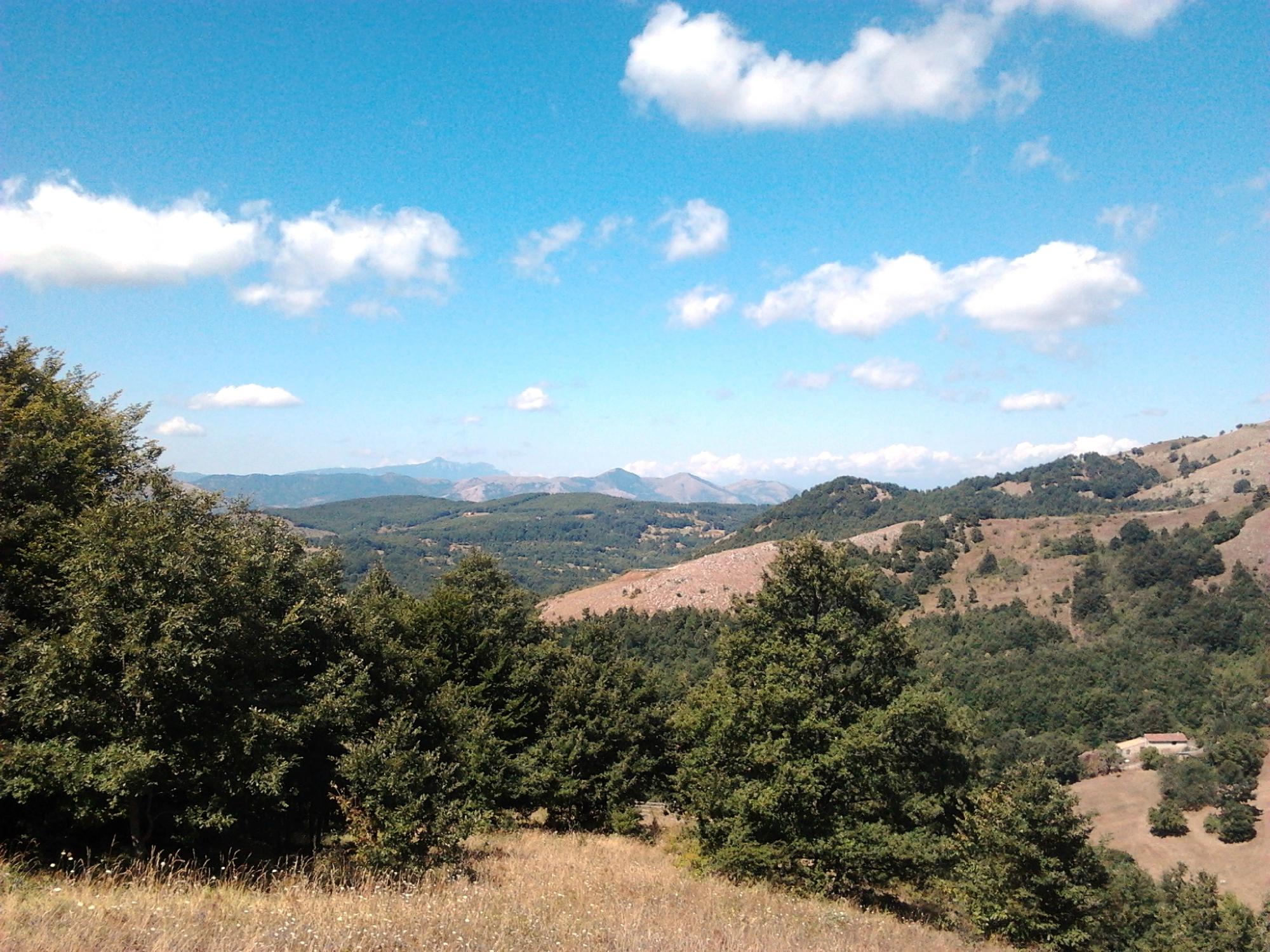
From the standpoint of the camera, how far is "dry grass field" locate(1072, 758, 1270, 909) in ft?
218

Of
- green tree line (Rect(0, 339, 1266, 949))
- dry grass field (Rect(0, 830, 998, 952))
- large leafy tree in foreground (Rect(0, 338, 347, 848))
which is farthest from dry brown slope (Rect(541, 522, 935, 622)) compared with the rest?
dry grass field (Rect(0, 830, 998, 952))

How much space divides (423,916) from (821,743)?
11648 millimetres

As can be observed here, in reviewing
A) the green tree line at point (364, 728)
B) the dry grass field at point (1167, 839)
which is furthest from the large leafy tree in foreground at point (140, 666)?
the dry grass field at point (1167, 839)

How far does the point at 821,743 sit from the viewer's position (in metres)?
17.4

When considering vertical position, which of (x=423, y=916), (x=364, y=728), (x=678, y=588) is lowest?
(x=678, y=588)

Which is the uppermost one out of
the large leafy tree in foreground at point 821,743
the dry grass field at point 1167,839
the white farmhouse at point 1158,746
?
the large leafy tree in foreground at point 821,743

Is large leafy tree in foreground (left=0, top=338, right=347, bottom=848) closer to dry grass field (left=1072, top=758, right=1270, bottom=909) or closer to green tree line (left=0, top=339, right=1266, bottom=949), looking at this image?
green tree line (left=0, top=339, right=1266, bottom=949)

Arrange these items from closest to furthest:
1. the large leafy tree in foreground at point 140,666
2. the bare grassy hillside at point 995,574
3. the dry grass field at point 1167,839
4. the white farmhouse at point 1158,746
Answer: the large leafy tree in foreground at point 140,666
the dry grass field at point 1167,839
the white farmhouse at point 1158,746
the bare grassy hillside at point 995,574

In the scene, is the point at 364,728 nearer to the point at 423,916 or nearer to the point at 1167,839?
the point at 423,916

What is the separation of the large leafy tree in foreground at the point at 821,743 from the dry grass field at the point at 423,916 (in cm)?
259

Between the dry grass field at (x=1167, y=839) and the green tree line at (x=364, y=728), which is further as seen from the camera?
the dry grass field at (x=1167, y=839)

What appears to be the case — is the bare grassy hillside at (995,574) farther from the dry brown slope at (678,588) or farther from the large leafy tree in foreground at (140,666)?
the large leafy tree in foreground at (140,666)

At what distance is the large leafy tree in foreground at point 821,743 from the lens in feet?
54.6

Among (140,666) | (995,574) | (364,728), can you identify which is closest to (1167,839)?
(995,574)
